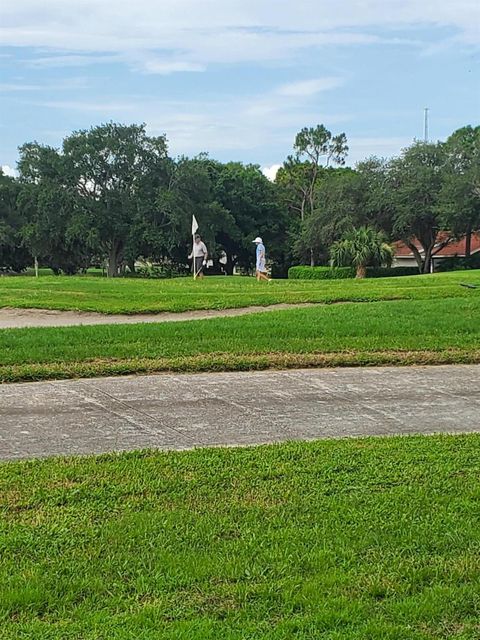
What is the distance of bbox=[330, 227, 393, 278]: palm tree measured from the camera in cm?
3678

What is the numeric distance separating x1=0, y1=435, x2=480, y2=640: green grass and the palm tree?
32597mm

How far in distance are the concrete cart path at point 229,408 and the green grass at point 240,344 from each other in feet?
1.32

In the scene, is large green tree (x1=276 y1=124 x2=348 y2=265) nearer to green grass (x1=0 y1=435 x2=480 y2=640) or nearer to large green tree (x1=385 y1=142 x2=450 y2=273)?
large green tree (x1=385 y1=142 x2=450 y2=273)

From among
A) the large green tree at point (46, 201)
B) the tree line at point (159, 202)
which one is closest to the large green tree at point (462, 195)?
the tree line at point (159, 202)

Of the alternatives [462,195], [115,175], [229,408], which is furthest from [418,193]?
[229,408]

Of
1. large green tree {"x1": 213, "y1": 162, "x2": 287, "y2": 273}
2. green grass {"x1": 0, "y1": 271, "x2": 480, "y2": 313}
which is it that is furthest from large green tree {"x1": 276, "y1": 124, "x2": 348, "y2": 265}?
green grass {"x1": 0, "y1": 271, "x2": 480, "y2": 313}

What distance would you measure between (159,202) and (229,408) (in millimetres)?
40241

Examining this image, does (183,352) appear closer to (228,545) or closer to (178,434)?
(178,434)

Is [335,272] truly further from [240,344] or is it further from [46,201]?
[240,344]

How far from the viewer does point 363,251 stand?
3672cm

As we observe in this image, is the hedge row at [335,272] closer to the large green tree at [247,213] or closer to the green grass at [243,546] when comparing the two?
the large green tree at [247,213]

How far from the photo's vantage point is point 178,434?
534 cm

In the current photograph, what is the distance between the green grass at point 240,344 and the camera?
7.83 m

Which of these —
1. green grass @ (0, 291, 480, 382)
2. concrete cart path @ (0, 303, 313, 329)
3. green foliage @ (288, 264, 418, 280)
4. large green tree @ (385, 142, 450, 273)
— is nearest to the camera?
green grass @ (0, 291, 480, 382)
